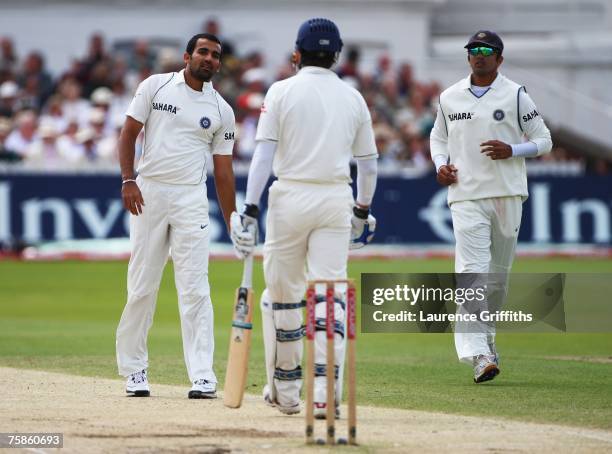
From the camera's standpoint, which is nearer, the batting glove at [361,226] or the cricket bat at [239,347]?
the cricket bat at [239,347]

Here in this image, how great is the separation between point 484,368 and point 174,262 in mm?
2354

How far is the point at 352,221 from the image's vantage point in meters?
8.55

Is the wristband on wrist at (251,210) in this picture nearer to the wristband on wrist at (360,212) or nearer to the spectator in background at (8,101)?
the wristband on wrist at (360,212)

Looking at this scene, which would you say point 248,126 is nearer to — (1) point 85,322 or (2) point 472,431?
(1) point 85,322

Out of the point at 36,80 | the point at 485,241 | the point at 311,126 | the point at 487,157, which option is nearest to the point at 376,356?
the point at 485,241

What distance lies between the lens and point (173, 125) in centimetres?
973

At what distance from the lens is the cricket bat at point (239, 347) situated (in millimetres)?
8117

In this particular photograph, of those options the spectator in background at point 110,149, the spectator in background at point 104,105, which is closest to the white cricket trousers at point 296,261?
the spectator in background at point 110,149

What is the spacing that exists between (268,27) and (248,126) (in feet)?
24.6

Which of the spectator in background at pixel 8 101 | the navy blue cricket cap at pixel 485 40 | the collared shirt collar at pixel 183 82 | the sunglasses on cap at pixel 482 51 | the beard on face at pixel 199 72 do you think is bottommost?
the spectator in background at pixel 8 101

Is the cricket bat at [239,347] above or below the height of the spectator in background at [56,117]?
above

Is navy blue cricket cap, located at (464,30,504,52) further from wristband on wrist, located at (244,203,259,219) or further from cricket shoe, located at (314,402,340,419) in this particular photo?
cricket shoe, located at (314,402,340,419)

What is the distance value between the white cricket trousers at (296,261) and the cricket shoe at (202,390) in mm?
1076

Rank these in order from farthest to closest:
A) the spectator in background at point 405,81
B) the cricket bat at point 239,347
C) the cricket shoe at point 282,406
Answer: the spectator in background at point 405,81 < the cricket shoe at point 282,406 < the cricket bat at point 239,347
